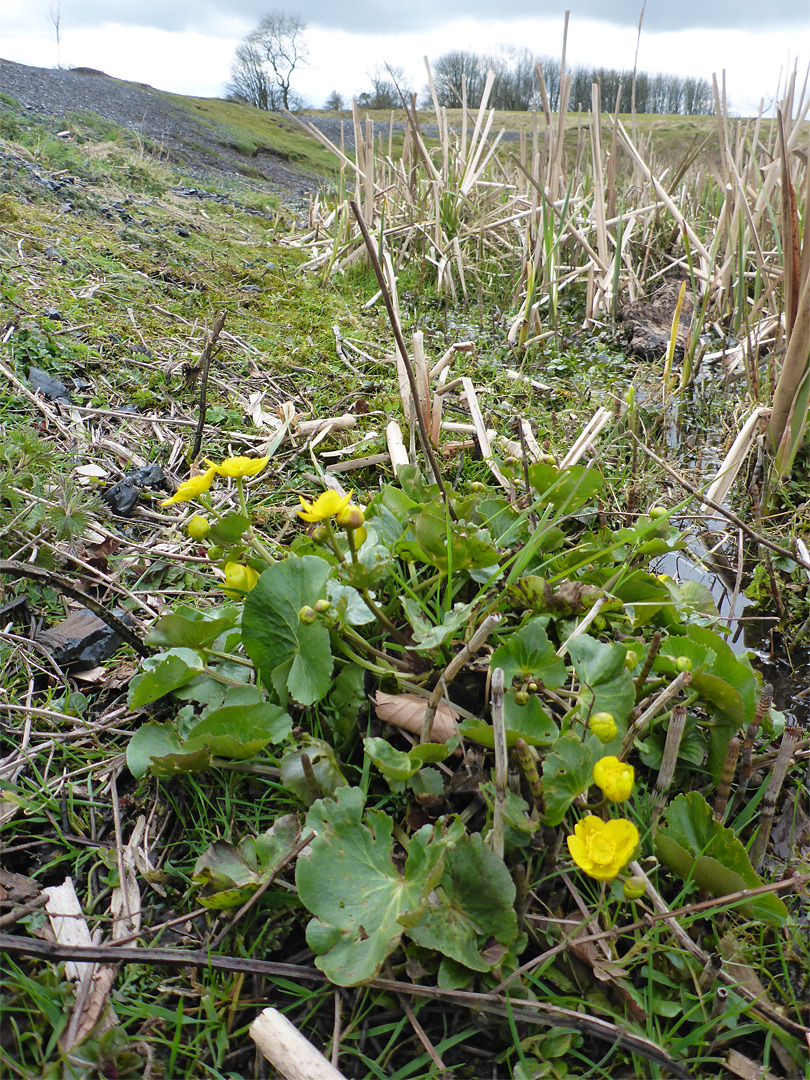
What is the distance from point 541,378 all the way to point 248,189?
8.17m

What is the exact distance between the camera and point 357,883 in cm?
88

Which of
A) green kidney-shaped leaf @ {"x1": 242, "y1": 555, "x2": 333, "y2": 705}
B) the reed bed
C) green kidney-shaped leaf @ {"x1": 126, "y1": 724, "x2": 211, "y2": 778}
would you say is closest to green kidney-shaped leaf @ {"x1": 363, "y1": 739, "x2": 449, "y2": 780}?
green kidney-shaped leaf @ {"x1": 242, "y1": 555, "x2": 333, "y2": 705}

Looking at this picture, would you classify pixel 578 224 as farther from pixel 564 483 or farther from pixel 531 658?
pixel 531 658

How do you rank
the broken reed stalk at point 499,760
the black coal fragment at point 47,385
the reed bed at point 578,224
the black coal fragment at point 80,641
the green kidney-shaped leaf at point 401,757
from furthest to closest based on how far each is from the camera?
1. the reed bed at point 578,224
2. the black coal fragment at point 47,385
3. the black coal fragment at point 80,641
4. the green kidney-shaped leaf at point 401,757
5. the broken reed stalk at point 499,760

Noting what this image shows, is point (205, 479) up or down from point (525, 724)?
up

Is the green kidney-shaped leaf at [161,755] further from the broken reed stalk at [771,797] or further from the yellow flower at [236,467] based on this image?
the broken reed stalk at [771,797]

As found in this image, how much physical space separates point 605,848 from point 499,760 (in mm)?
165

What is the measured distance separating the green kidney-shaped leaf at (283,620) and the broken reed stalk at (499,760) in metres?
0.32

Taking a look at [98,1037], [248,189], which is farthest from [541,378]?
[248,189]

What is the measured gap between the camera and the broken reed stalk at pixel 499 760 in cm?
86

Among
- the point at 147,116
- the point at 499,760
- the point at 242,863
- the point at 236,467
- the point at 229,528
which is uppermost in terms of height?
the point at 147,116

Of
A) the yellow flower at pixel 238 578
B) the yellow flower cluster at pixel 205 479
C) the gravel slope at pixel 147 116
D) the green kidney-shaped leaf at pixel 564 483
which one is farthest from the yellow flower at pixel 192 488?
the gravel slope at pixel 147 116

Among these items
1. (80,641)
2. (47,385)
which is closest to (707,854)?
(80,641)

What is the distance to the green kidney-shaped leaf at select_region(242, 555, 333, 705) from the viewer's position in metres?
1.08
